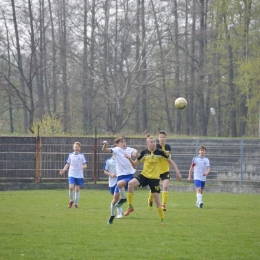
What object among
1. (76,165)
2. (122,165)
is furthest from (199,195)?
(122,165)

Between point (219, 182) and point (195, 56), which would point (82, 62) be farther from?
point (219, 182)

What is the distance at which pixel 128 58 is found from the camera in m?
43.2

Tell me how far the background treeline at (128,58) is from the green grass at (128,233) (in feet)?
63.4

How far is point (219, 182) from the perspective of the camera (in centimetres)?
2894

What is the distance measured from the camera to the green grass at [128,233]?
9508mm

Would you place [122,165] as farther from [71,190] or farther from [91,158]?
[91,158]

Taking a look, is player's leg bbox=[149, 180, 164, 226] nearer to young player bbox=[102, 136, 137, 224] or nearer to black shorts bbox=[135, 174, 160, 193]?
black shorts bbox=[135, 174, 160, 193]

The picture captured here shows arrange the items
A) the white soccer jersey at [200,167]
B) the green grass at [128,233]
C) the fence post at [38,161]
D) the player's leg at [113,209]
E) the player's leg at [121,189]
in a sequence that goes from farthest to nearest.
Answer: the fence post at [38,161] → the white soccer jersey at [200,167] → the player's leg at [121,189] → the player's leg at [113,209] → the green grass at [128,233]

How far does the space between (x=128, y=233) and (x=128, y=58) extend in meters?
32.1

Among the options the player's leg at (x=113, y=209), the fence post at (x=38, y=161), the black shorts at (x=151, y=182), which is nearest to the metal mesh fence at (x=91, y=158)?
the fence post at (x=38, y=161)

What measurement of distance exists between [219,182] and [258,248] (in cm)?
1893

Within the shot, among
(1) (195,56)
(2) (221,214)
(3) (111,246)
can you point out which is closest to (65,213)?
(2) (221,214)

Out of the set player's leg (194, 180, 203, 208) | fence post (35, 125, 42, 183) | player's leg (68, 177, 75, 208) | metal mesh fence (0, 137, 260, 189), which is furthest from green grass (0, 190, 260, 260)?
metal mesh fence (0, 137, 260, 189)

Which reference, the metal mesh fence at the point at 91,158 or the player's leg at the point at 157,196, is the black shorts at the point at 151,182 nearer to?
the player's leg at the point at 157,196
